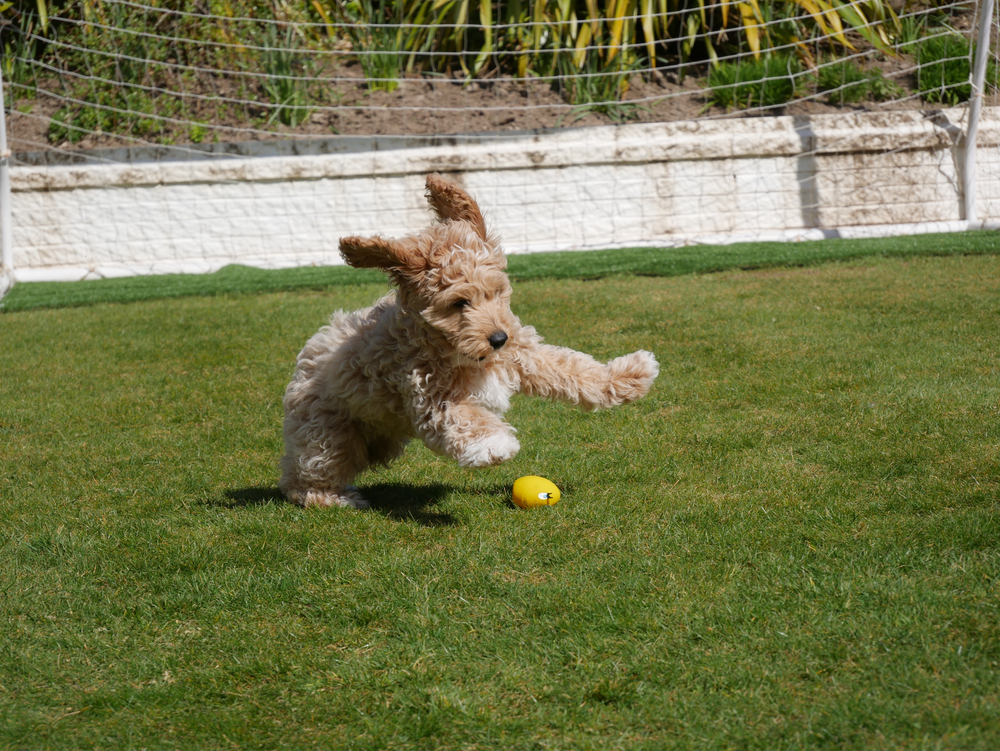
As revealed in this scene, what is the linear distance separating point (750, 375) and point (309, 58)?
11308mm

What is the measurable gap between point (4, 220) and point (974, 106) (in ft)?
42.0

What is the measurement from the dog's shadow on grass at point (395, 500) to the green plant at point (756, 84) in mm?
10632

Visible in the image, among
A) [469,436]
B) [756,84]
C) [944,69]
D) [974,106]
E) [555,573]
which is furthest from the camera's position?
[756,84]

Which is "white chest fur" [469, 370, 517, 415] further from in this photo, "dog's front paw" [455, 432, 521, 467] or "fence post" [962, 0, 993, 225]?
"fence post" [962, 0, 993, 225]

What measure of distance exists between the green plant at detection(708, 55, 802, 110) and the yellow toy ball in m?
10.9

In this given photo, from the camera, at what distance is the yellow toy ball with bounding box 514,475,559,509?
4.31 meters

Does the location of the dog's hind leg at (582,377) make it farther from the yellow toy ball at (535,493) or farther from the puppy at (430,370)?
the yellow toy ball at (535,493)

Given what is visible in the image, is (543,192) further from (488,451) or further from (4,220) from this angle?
(488,451)

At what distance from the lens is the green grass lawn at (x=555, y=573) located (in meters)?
2.69

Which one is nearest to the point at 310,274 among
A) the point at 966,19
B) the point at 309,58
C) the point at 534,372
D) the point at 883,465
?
the point at 309,58

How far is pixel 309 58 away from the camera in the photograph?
15.0 m

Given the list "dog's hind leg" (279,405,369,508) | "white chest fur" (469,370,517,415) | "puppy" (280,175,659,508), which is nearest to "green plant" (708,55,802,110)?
"puppy" (280,175,659,508)

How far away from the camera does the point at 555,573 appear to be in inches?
141

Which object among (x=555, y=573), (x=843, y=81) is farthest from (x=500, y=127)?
(x=555, y=573)
